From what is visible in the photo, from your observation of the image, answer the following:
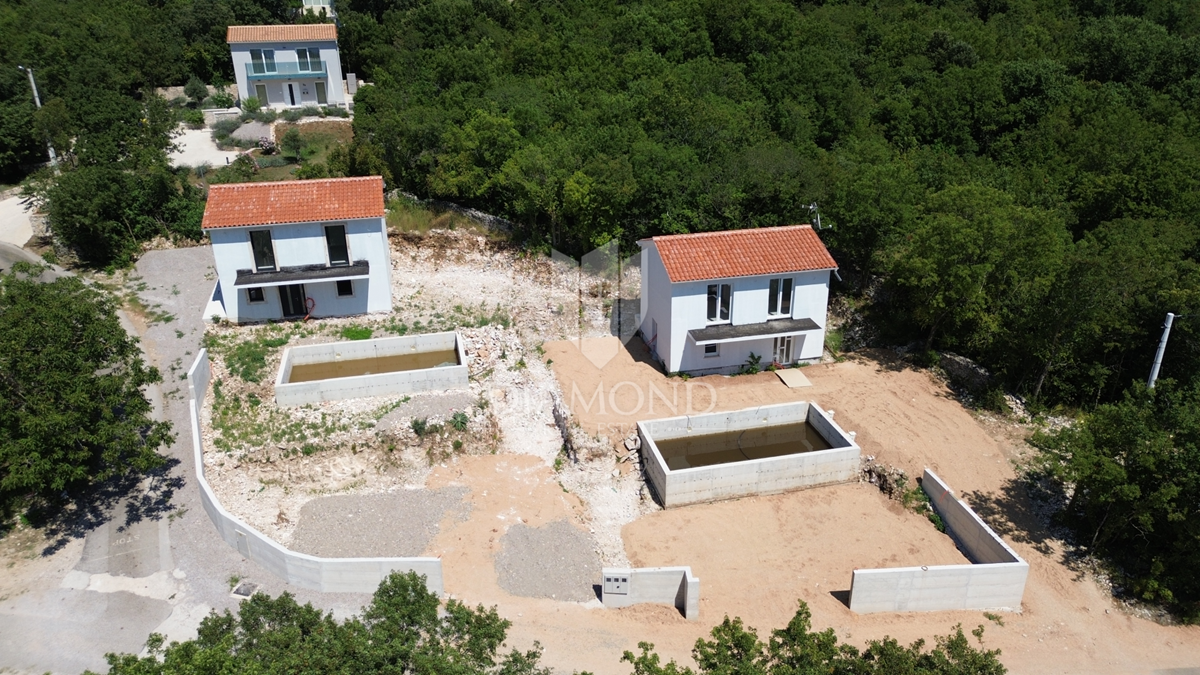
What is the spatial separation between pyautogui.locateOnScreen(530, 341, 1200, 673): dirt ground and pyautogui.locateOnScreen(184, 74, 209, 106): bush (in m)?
40.7

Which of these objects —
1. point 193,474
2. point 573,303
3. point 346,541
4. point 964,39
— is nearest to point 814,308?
point 573,303

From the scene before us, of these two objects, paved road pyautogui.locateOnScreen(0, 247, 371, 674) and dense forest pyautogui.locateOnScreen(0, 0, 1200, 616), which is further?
dense forest pyautogui.locateOnScreen(0, 0, 1200, 616)

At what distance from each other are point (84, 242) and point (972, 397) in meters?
42.0

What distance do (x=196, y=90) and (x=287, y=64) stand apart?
24.3ft

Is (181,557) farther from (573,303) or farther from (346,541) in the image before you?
(573,303)

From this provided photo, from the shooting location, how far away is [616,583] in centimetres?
2361

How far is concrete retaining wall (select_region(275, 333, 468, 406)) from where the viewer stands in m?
30.7

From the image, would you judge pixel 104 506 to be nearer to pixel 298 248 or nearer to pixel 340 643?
pixel 298 248

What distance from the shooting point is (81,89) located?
2014 inches

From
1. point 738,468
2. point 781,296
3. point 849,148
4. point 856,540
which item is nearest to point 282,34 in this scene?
point 849,148

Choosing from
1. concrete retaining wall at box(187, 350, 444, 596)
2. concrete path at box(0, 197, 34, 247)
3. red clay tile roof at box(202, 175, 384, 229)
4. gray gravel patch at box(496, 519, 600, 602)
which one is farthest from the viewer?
concrete path at box(0, 197, 34, 247)

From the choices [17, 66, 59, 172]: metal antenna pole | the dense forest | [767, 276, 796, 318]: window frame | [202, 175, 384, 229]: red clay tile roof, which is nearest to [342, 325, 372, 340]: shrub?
[202, 175, 384, 229]: red clay tile roof

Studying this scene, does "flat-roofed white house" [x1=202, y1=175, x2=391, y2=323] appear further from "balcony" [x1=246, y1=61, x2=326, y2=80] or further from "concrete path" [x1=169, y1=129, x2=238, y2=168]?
"balcony" [x1=246, y1=61, x2=326, y2=80]

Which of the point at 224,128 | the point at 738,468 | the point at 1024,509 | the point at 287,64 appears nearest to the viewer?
the point at 1024,509
